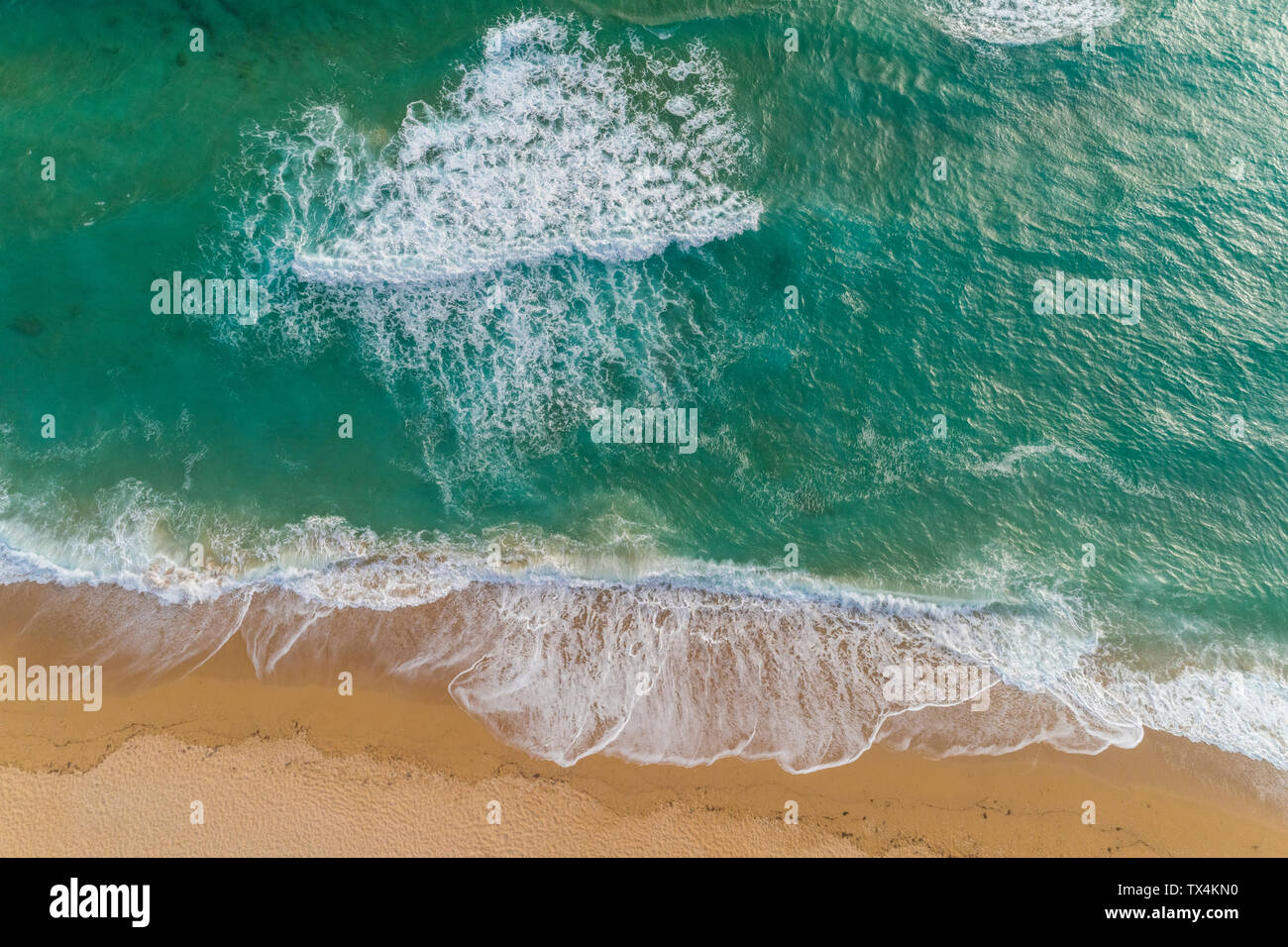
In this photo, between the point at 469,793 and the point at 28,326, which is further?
the point at 28,326

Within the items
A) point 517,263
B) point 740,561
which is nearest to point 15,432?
point 517,263

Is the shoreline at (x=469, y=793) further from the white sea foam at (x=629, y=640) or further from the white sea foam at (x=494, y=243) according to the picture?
the white sea foam at (x=494, y=243)

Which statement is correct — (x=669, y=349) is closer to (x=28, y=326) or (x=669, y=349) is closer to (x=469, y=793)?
(x=469, y=793)

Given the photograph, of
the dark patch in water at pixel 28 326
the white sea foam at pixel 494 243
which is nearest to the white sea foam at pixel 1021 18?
the white sea foam at pixel 494 243

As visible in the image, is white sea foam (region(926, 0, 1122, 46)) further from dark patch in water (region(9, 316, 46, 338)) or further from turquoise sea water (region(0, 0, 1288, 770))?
dark patch in water (region(9, 316, 46, 338))

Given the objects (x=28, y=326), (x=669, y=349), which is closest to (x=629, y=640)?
(x=669, y=349)
